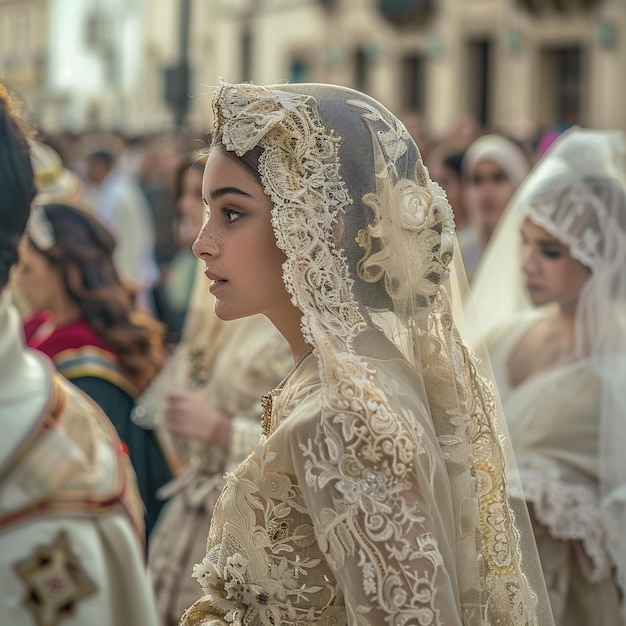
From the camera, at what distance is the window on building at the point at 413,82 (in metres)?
27.5

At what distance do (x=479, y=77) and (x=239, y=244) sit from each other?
2517 centimetres

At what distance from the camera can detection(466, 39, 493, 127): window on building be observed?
26250 mm

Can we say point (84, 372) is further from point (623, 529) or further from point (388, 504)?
point (388, 504)

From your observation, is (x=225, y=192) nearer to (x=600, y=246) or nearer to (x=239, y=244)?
(x=239, y=244)

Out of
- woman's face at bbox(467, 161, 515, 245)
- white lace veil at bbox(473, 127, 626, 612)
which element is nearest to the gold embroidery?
white lace veil at bbox(473, 127, 626, 612)

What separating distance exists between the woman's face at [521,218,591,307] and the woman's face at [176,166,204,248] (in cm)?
192

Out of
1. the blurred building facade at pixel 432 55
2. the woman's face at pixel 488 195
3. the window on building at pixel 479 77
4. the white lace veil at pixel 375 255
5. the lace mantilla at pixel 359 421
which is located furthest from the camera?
the window on building at pixel 479 77

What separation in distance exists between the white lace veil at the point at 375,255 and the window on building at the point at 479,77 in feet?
81.0

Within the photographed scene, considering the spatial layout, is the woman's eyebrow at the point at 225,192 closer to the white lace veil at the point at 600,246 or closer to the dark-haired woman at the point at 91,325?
the white lace veil at the point at 600,246

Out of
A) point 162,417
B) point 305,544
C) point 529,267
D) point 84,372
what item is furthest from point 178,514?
point 305,544

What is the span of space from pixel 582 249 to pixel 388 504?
229 cm

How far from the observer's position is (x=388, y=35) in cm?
2794

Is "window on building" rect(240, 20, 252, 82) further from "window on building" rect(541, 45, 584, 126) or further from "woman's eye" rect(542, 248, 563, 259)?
"woman's eye" rect(542, 248, 563, 259)

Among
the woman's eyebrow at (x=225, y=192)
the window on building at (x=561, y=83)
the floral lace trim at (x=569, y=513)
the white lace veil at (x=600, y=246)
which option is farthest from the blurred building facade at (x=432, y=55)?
the woman's eyebrow at (x=225, y=192)
